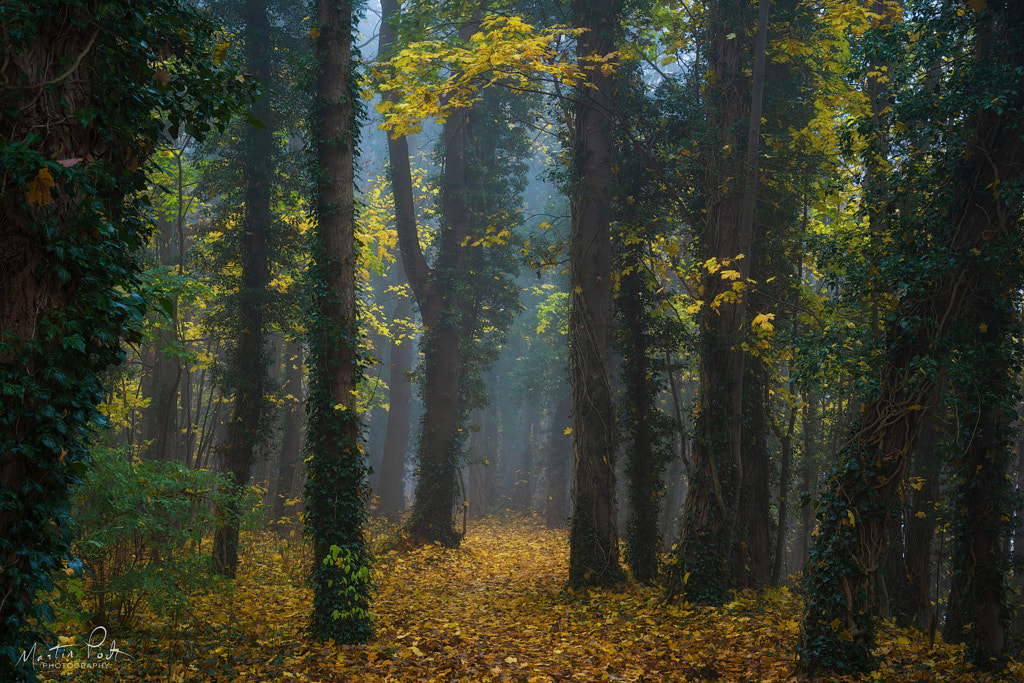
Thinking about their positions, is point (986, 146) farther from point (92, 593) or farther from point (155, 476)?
point (92, 593)

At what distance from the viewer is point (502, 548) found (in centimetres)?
1827

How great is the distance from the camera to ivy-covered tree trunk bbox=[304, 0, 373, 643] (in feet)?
24.8

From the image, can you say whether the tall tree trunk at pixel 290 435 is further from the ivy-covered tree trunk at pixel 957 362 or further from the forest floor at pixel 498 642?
the ivy-covered tree trunk at pixel 957 362

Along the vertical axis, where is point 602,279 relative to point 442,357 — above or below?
above

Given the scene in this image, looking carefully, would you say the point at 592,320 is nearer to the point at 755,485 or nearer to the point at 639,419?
the point at 639,419

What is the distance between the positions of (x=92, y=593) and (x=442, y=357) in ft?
33.9

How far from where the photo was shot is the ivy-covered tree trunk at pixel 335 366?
7.57 m

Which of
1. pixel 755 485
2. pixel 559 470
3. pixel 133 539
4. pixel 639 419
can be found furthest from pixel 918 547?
pixel 559 470

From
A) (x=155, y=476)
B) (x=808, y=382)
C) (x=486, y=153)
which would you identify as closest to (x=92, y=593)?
(x=155, y=476)

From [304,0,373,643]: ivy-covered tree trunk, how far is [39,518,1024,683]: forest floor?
0.58 meters

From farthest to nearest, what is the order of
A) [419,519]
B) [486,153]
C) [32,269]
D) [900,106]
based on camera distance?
1. [486,153]
2. [419,519]
3. [900,106]
4. [32,269]

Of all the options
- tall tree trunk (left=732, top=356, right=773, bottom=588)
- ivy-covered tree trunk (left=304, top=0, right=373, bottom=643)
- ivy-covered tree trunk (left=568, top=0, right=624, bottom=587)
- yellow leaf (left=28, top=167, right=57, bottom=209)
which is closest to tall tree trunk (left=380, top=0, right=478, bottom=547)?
ivy-covered tree trunk (left=568, top=0, right=624, bottom=587)

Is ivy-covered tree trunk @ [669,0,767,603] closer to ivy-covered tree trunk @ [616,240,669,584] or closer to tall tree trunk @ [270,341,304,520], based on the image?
ivy-covered tree trunk @ [616,240,669,584]

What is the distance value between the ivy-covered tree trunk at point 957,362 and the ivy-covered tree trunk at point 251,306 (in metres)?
10.2
